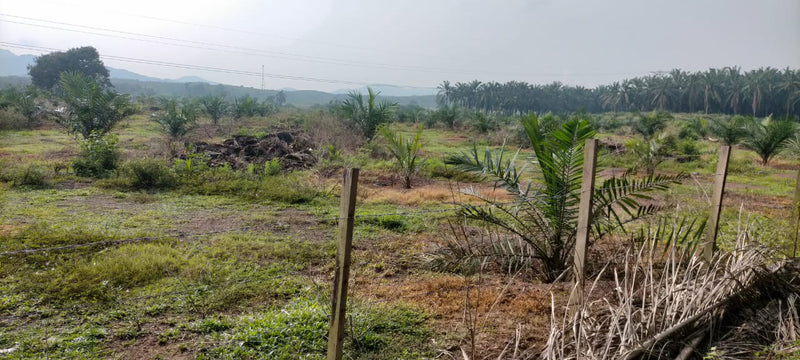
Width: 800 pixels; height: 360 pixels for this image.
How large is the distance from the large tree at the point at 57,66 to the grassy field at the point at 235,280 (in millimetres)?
54997

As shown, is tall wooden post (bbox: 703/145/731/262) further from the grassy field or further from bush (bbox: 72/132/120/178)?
bush (bbox: 72/132/120/178)

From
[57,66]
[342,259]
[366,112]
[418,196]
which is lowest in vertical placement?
[418,196]

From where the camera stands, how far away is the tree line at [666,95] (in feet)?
216

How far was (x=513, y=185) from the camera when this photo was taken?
485 centimetres

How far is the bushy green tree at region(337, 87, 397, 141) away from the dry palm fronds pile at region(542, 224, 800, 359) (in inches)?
575

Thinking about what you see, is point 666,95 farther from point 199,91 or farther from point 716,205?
point 199,91

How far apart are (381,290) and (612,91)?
9030cm

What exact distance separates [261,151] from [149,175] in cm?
474

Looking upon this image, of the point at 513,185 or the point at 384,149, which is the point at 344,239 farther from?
the point at 384,149

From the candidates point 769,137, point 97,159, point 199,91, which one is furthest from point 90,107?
point 199,91

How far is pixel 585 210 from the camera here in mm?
3223

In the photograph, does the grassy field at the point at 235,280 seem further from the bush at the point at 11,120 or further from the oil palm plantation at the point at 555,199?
the bush at the point at 11,120

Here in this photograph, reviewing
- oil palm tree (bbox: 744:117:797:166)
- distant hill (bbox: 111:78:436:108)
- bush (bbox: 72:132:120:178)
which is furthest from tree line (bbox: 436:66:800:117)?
bush (bbox: 72:132:120:178)

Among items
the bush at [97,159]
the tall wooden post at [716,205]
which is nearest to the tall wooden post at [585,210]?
the tall wooden post at [716,205]
